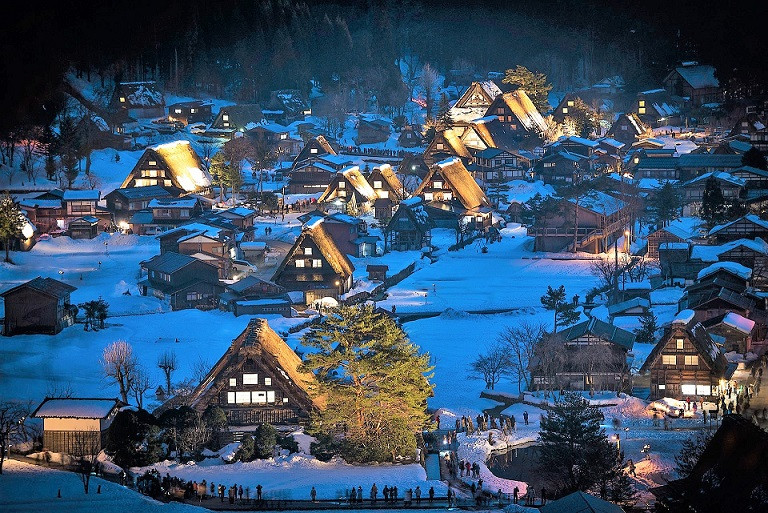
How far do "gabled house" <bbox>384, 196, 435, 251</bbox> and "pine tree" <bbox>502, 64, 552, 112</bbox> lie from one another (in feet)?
72.0

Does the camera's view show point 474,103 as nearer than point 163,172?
No

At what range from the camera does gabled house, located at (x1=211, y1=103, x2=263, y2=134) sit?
196 feet

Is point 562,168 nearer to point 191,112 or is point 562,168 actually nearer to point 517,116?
point 517,116

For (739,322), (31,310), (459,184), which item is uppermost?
(459,184)

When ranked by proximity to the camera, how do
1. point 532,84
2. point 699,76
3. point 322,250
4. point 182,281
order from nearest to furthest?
point 182,281 < point 322,250 < point 699,76 < point 532,84

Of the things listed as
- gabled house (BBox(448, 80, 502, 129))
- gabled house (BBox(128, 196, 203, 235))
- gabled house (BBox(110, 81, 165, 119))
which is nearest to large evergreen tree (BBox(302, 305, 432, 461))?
gabled house (BBox(128, 196, 203, 235))

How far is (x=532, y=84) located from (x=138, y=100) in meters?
19.9

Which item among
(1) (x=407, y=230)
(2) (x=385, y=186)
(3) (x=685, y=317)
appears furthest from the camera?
(2) (x=385, y=186)

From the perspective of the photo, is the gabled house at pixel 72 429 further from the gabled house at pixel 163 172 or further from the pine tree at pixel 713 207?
the gabled house at pixel 163 172

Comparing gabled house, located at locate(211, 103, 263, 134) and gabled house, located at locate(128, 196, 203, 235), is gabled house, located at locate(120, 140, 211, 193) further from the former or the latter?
gabled house, located at locate(211, 103, 263, 134)

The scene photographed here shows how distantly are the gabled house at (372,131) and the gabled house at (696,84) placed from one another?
1450 centimetres

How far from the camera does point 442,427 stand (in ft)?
85.4

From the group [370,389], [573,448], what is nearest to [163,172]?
[370,389]

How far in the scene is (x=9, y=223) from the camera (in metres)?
40.7
